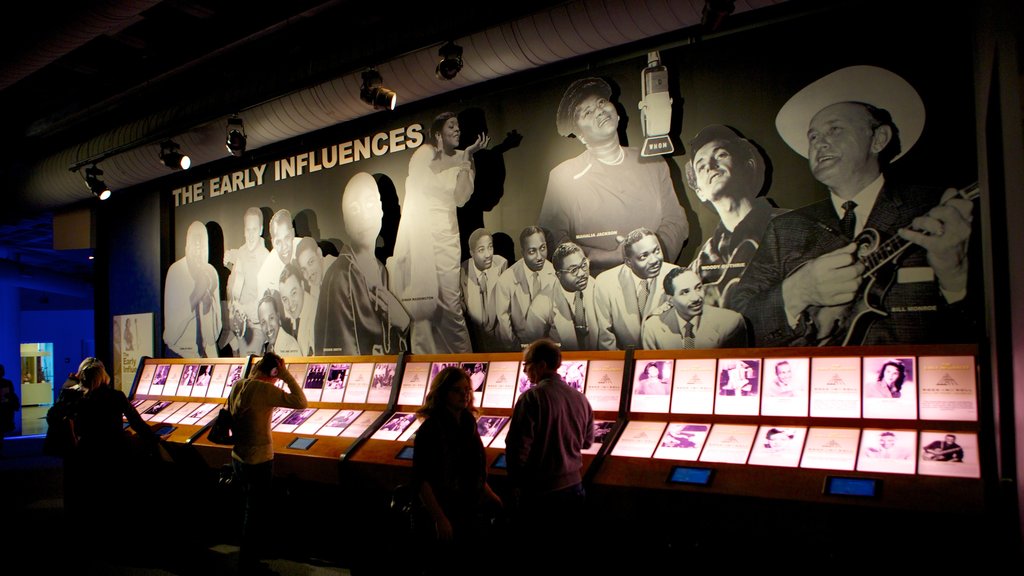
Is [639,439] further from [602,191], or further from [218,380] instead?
[218,380]

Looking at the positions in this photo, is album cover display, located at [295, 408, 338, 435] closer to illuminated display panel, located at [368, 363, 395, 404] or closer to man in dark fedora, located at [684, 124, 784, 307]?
illuminated display panel, located at [368, 363, 395, 404]

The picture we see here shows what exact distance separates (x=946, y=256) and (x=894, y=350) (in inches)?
23.5

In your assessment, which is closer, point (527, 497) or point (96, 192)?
point (527, 497)

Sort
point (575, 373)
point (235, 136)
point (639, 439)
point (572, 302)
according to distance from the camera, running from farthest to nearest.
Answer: point (235, 136), point (572, 302), point (575, 373), point (639, 439)

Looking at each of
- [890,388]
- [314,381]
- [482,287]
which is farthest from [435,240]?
[890,388]

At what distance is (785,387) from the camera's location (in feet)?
12.9

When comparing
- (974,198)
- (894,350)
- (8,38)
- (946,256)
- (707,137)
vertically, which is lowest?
(894,350)

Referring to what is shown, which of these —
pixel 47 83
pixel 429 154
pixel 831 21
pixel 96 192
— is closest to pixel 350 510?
pixel 429 154

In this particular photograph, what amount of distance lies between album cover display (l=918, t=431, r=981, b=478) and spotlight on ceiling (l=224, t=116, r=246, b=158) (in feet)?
18.9

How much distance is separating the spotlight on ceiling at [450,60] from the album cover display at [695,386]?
251cm

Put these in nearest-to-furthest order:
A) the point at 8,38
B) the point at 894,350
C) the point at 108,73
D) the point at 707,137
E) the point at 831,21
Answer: the point at 894,350, the point at 831,21, the point at 707,137, the point at 8,38, the point at 108,73

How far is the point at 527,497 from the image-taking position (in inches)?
136

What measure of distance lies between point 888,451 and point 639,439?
125 cm

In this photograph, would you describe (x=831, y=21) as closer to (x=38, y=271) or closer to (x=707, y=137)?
(x=707, y=137)
